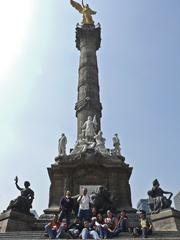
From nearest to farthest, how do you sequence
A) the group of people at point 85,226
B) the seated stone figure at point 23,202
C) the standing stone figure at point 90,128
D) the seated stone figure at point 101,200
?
the group of people at point 85,226
the seated stone figure at point 101,200
the seated stone figure at point 23,202
the standing stone figure at point 90,128

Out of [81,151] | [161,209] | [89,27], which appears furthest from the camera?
[89,27]

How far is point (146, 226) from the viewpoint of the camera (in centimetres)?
1178

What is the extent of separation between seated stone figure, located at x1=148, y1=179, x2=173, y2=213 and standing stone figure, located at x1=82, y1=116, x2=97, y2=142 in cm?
594

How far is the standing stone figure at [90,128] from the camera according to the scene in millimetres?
21283

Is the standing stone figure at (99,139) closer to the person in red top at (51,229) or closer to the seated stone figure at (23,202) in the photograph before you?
the seated stone figure at (23,202)

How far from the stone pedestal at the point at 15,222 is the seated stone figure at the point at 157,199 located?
523 cm

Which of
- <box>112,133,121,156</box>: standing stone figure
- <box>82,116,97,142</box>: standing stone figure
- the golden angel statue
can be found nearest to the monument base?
<box>112,133,121,156</box>: standing stone figure

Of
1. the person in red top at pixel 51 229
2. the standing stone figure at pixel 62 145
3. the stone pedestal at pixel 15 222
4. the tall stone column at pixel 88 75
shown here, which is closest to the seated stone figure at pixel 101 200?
the stone pedestal at pixel 15 222

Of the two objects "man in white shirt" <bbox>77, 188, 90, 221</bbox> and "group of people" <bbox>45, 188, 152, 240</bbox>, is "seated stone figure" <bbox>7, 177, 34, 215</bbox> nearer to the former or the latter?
"group of people" <bbox>45, 188, 152, 240</bbox>

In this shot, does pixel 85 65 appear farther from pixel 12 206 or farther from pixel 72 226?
pixel 72 226

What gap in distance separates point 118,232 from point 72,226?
4.85 feet

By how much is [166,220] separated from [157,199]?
4.45 feet

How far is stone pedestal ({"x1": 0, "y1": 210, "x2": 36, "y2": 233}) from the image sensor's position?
14513mm

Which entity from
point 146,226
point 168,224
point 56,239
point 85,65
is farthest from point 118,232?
point 85,65
